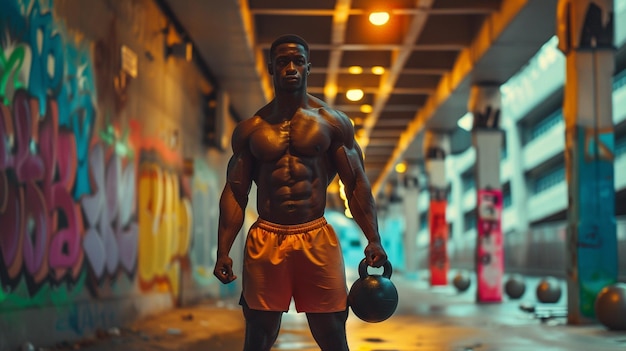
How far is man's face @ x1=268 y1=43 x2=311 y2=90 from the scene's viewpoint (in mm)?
5496

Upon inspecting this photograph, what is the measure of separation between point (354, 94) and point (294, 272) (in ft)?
63.6

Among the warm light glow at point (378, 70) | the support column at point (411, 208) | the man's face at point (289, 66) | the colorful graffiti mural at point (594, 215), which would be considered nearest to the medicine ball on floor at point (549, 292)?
the colorful graffiti mural at point (594, 215)

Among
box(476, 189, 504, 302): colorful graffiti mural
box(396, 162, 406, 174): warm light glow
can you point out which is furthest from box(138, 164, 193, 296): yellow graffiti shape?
box(396, 162, 406, 174): warm light glow

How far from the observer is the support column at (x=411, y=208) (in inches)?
1523

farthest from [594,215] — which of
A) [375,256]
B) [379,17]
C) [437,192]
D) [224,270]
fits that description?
[437,192]

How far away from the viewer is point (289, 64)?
18.1 ft

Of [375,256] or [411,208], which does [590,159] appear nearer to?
[375,256]

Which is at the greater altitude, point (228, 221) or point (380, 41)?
point (380, 41)

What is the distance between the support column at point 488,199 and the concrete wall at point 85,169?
7.33 m

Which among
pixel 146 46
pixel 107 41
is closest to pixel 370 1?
pixel 146 46

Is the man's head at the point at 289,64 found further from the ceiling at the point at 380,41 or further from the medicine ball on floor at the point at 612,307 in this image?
the ceiling at the point at 380,41

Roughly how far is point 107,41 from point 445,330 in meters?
6.48

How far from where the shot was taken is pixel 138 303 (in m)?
13.5

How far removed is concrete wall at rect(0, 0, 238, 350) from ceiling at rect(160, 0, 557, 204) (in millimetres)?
1387
